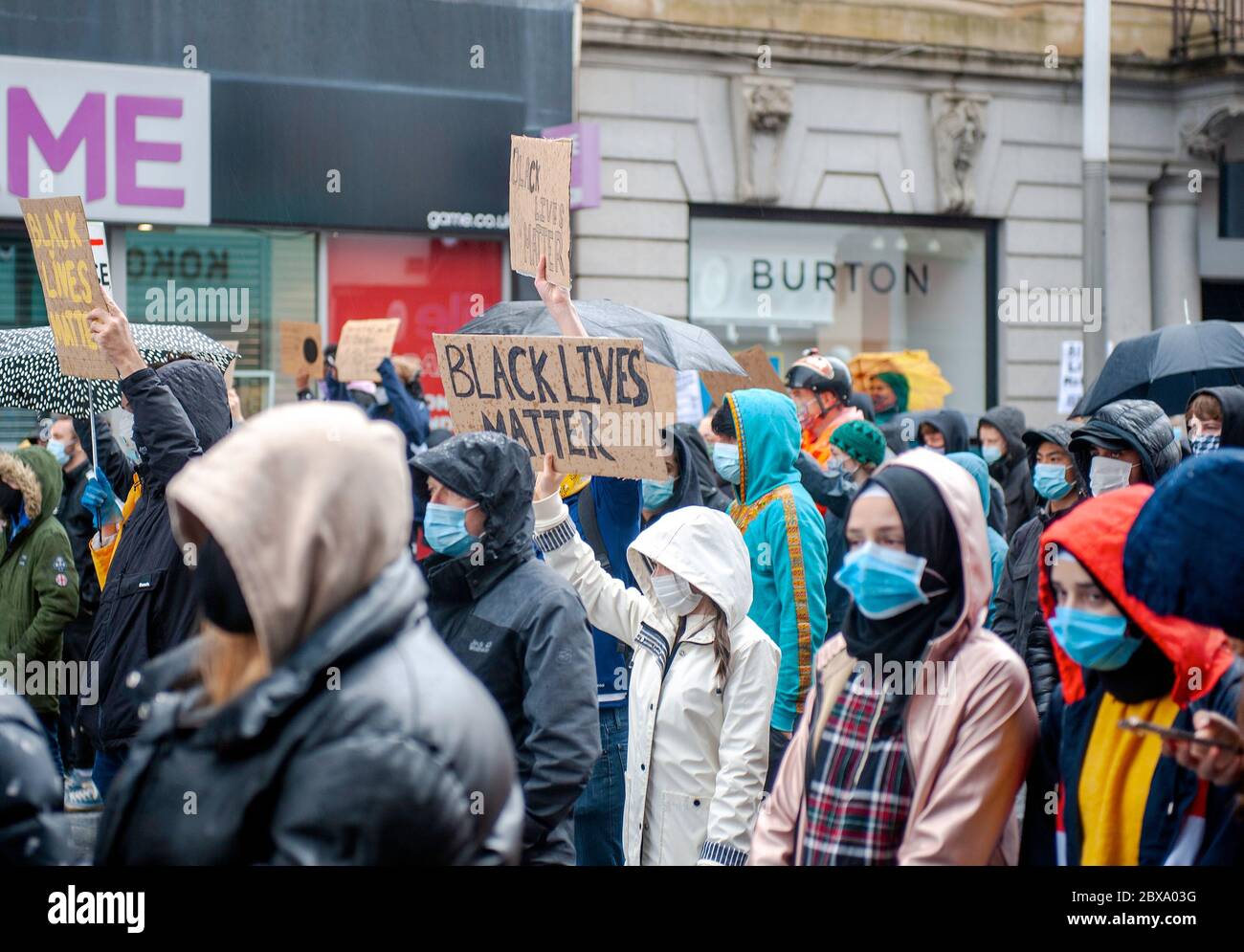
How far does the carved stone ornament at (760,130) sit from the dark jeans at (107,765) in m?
11.5

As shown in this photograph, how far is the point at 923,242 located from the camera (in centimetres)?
1722

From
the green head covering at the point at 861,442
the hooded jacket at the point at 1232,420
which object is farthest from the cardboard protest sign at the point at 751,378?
the hooded jacket at the point at 1232,420

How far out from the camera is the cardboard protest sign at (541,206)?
5992mm

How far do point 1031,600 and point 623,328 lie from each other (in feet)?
7.50

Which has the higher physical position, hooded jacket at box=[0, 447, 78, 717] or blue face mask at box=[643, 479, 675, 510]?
blue face mask at box=[643, 479, 675, 510]

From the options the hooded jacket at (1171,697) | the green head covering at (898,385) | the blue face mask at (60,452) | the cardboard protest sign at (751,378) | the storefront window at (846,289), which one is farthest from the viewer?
the storefront window at (846,289)

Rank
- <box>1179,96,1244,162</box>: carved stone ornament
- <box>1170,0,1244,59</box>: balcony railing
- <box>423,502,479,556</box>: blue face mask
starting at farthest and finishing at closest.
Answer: <box>1170,0,1244,59</box>: balcony railing → <box>1179,96,1244,162</box>: carved stone ornament → <box>423,502,479,556</box>: blue face mask

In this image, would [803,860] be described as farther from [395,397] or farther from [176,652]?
[395,397]

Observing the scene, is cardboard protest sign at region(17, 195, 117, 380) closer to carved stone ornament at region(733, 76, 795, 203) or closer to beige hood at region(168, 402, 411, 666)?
beige hood at region(168, 402, 411, 666)

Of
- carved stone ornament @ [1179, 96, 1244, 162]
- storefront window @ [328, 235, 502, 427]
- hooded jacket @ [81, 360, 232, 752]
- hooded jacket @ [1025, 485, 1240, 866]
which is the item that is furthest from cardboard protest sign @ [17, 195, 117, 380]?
carved stone ornament @ [1179, 96, 1244, 162]

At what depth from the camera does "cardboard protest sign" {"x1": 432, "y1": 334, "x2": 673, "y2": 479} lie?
5.43 m

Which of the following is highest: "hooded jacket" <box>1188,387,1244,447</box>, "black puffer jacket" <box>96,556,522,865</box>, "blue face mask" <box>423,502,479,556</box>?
"hooded jacket" <box>1188,387,1244,447</box>

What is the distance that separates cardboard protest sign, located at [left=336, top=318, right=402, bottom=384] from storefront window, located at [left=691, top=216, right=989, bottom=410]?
20.0 feet

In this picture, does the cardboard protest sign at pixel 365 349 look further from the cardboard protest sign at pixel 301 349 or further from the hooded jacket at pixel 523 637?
the hooded jacket at pixel 523 637
